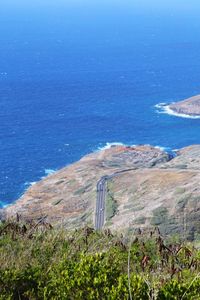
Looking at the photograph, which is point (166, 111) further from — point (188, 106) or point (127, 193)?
point (127, 193)

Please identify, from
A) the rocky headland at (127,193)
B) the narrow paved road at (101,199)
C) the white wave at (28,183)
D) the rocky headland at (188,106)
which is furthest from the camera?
the rocky headland at (188,106)

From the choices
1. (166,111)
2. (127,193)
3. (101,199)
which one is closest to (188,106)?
(166,111)

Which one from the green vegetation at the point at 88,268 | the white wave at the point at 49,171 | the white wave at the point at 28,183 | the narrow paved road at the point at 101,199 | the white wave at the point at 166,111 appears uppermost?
the white wave at the point at 166,111

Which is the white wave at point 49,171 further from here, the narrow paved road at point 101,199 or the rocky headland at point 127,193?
the narrow paved road at point 101,199

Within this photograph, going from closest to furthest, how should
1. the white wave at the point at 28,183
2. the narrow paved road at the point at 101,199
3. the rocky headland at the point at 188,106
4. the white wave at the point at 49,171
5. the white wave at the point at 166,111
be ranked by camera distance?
the narrow paved road at the point at 101,199 → the white wave at the point at 28,183 → the white wave at the point at 49,171 → the white wave at the point at 166,111 → the rocky headland at the point at 188,106

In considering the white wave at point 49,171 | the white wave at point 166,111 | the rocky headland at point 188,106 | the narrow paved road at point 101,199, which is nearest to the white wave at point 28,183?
the white wave at point 49,171

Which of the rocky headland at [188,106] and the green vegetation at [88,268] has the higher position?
the rocky headland at [188,106]
